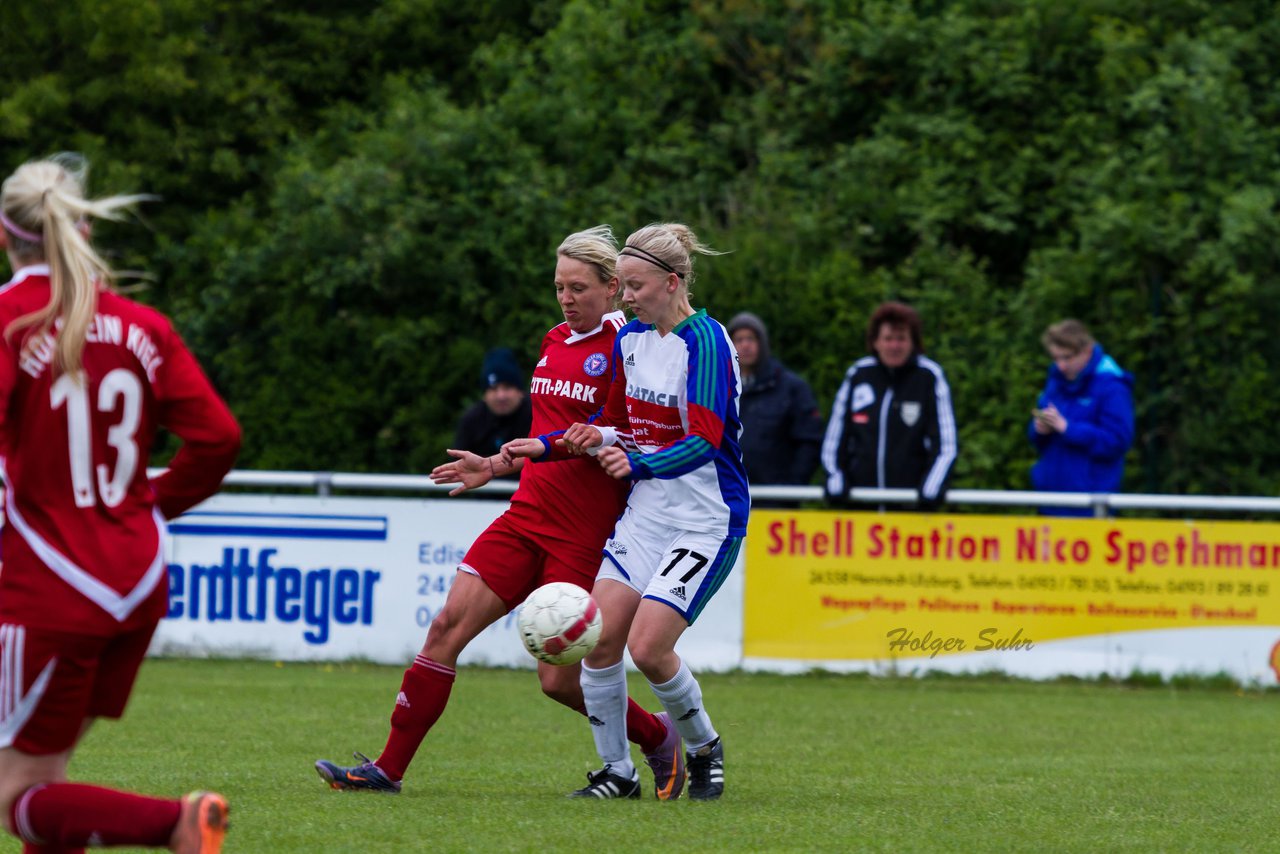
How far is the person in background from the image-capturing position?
39.9ft

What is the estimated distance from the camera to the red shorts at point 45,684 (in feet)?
13.7

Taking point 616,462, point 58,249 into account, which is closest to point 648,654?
point 616,462

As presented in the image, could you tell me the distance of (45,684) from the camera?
13.8 feet

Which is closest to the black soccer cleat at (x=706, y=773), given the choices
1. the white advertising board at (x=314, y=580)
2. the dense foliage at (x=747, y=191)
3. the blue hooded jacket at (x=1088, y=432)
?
the white advertising board at (x=314, y=580)

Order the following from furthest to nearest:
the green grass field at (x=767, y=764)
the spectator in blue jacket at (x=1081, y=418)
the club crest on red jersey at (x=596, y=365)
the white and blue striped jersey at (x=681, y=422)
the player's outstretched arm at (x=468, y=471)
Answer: the spectator in blue jacket at (x=1081, y=418) < the club crest on red jersey at (x=596, y=365) < the player's outstretched arm at (x=468, y=471) < the white and blue striped jersey at (x=681, y=422) < the green grass field at (x=767, y=764)

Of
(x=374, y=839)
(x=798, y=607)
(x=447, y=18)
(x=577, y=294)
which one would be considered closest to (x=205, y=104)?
(x=447, y=18)

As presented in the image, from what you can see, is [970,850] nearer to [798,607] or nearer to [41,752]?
[41,752]

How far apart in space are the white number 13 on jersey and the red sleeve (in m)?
0.09

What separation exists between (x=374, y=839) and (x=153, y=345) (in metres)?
1.99

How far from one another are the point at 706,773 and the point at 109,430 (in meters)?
3.36

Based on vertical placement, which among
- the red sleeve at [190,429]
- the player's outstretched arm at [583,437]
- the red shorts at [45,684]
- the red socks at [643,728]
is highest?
the red sleeve at [190,429]

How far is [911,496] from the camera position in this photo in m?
11.8

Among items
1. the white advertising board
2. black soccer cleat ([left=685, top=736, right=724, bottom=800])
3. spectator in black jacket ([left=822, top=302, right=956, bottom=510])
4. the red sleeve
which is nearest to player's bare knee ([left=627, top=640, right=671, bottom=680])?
black soccer cleat ([left=685, top=736, right=724, bottom=800])

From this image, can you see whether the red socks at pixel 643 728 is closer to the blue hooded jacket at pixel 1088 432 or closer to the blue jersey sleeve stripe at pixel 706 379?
the blue jersey sleeve stripe at pixel 706 379
